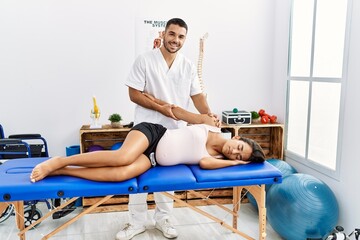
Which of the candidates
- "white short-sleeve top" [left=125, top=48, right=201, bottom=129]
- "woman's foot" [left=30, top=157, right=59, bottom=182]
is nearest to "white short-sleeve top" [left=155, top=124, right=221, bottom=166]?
"white short-sleeve top" [left=125, top=48, right=201, bottom=129]

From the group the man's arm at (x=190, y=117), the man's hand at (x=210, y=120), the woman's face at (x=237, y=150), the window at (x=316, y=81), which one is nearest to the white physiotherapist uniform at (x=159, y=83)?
the man's arm at (x=190, y=117)

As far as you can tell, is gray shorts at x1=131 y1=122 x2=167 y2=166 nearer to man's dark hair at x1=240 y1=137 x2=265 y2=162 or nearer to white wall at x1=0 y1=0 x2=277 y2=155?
man's dark hair at x1=240 y1=137 x2=265 y2=162

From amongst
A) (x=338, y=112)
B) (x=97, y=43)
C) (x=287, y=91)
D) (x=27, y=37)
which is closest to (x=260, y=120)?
(x=287, y=91)

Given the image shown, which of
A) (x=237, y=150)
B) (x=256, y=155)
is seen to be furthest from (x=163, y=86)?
(x=256, y=155)

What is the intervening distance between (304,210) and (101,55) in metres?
2.25

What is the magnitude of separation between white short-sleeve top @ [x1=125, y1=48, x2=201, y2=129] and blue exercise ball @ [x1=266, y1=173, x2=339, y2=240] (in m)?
0.94

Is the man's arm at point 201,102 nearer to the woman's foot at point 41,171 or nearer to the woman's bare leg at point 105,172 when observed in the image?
the woman's bare leg at point 105,172

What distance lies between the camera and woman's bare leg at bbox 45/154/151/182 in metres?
1.79

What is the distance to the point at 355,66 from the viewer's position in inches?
94.1

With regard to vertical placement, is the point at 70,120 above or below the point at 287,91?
below

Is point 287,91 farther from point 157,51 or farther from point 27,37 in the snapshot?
point 27,37

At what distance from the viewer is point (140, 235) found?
264cm

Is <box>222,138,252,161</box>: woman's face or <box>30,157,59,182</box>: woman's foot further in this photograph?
<box>222,138,252,161</box>: woman's face

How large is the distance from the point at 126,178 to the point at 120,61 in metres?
1.75
